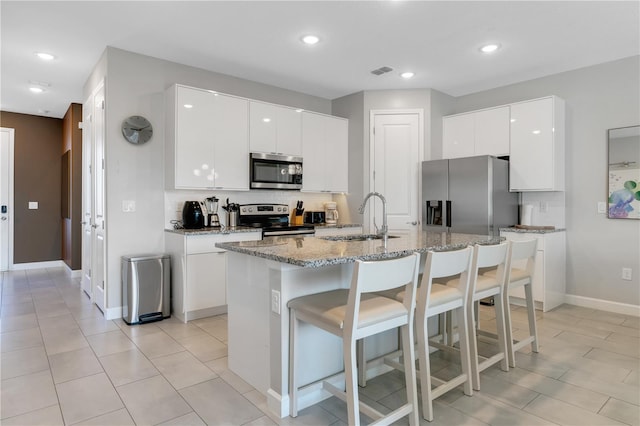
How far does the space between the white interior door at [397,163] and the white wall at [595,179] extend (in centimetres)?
162

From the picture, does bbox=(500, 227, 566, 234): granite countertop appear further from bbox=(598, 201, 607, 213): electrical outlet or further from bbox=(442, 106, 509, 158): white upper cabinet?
bbox=(442, 106, 509, 158): white upper cabinet

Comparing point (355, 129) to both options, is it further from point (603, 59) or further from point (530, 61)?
point (603, 59)

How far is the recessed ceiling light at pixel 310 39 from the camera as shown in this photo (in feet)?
11.4

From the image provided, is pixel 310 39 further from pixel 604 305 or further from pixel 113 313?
pixel 604 305

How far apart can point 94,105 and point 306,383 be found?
387cm

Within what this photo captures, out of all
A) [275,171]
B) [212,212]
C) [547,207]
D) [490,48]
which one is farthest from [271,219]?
[547,207]

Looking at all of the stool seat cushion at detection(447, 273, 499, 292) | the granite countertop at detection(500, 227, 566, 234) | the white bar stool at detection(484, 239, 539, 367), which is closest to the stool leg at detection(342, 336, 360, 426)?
the stool seat cushion at detection(447, 273, 499, 292)

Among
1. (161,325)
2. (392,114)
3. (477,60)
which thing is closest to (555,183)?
(477,60)

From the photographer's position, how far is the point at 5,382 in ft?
7.77

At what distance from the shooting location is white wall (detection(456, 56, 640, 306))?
3906 millimetres

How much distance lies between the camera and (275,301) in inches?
79.4

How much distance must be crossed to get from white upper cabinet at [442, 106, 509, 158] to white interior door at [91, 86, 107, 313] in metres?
4.16

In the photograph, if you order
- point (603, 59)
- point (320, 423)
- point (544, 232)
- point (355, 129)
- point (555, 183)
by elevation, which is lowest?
point (320, 423)

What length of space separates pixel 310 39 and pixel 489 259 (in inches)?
99.5
